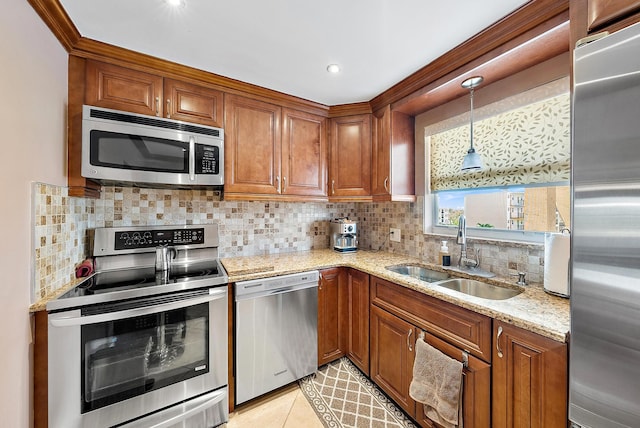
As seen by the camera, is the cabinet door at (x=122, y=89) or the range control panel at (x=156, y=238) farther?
the range control panel at (x=156, y=238)

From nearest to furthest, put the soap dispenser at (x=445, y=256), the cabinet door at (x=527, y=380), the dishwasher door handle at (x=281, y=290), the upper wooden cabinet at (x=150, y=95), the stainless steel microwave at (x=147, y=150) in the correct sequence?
the cabinet door at (x=527, y=380)
the stainless steel microwave at (x=147, y=150)
the upper wooden cabinet at (x=150, y=95)
the dishwasher door handle at (x=281, y=290)
the soap dispenser at (x=445, y=256)

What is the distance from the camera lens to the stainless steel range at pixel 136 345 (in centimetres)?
120

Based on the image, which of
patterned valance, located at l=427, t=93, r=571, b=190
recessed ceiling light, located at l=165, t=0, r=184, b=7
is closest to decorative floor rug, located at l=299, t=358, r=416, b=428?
patterned valance, located at l=427, t=93, r=571, b=190

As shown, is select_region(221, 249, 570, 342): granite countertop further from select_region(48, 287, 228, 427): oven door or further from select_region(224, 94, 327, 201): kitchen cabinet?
select_region(224, 94, 327, 201): kitchen cabinet

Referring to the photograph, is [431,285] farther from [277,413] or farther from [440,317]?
[277,413]

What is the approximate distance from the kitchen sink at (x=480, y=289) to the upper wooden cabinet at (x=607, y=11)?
1221mm

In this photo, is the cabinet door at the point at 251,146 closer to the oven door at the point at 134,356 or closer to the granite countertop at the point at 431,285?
the granite countertop at the point at 431,285

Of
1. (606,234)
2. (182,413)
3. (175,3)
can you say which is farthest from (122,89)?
(606,234)

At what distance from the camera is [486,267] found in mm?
1738

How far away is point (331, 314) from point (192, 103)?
1917 millimetres

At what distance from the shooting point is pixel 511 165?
1661 millimetres

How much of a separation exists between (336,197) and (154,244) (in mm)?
1529

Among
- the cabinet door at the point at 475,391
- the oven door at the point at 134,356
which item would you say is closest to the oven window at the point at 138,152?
the oven door at the point at 134,356

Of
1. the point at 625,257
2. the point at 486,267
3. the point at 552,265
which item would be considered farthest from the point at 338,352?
the point at 625,257
